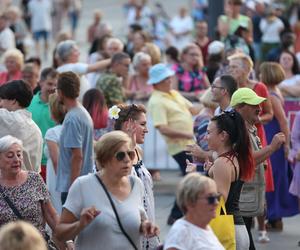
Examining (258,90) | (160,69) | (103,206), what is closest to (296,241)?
(258,90)

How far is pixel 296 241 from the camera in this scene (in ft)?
39.5

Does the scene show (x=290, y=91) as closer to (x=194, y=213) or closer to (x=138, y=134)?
(x=138, y=134)

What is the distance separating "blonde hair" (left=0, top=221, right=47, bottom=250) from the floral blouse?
200 centimetres

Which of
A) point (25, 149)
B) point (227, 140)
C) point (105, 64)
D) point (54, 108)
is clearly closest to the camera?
point (227, 140)

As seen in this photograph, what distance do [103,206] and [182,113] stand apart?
Result: 598cm

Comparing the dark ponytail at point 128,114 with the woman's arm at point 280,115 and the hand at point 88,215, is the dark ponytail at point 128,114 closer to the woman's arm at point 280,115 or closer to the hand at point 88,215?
the hand at point 88,215

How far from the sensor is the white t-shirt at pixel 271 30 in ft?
70.9

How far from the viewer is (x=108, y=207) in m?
7.27

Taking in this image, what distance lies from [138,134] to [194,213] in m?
2.09

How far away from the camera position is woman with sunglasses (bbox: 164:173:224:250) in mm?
6703

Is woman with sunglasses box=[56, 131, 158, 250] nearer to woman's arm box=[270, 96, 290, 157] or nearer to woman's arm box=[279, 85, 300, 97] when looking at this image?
woman's arm box=[270, 96, 290, 157]

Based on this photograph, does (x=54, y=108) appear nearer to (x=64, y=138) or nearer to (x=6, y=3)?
(x=64, y=138)

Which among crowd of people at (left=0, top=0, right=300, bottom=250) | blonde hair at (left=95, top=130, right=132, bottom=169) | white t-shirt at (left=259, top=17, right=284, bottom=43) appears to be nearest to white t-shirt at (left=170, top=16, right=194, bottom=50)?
white t-shirt at (left=259, top=17, right=284, bottom=43)

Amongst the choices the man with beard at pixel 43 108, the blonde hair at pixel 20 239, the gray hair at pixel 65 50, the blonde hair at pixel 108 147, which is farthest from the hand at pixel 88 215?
the gray hair at pixel 65 50
